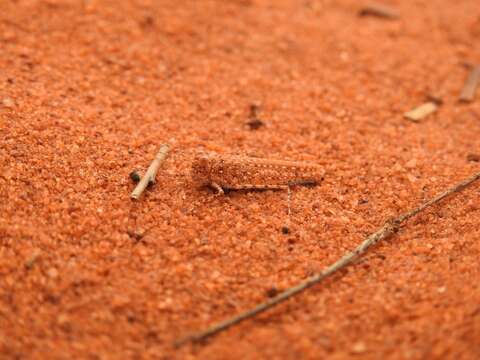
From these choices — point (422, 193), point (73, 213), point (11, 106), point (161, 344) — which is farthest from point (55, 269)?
point (422, 193)

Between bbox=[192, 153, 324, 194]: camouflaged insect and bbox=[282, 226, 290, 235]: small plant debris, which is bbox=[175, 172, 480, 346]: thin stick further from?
bbox=[192, 153, 324, 194]: camouflaged insect

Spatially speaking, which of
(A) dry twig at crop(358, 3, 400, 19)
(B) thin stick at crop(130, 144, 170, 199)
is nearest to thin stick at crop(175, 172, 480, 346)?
(B) thin stick at crop(130, 144, 170, 199)

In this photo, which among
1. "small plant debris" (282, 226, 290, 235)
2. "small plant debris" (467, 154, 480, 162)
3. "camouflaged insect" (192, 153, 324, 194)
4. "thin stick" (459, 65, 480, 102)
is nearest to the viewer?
"small plant debris" (282, 226, 290, 235)

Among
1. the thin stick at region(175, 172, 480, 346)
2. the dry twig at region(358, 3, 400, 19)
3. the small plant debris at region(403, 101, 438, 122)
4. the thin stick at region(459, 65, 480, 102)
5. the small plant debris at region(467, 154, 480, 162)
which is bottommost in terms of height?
the thin stick at region(175, 172, 480, 346)

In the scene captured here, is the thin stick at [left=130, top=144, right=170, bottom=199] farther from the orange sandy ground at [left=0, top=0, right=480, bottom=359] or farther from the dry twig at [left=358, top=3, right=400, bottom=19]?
the dry twig at [left=358, top=3, right=400, bottom=19]

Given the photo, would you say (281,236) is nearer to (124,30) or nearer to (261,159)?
(261,159)

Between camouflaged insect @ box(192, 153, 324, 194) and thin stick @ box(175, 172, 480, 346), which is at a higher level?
camouflaged insect @ box(192, 153, 324, 194)

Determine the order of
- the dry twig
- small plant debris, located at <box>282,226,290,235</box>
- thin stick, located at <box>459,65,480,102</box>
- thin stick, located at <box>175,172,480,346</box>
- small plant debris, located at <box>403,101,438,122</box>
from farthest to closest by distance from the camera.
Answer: the dry twig, thin stick, located at <box>459,65,480,102</box>, small plant debris, located at <box>403,101,438,122</box>, small plant debris, located at <box>282,226,290,235</box>, thin stick, located at <box>175,172,480,346</box>

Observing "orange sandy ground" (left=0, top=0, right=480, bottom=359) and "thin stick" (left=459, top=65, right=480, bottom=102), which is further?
"thin stick" (left=459, top=65, right=480, bottom=102)
